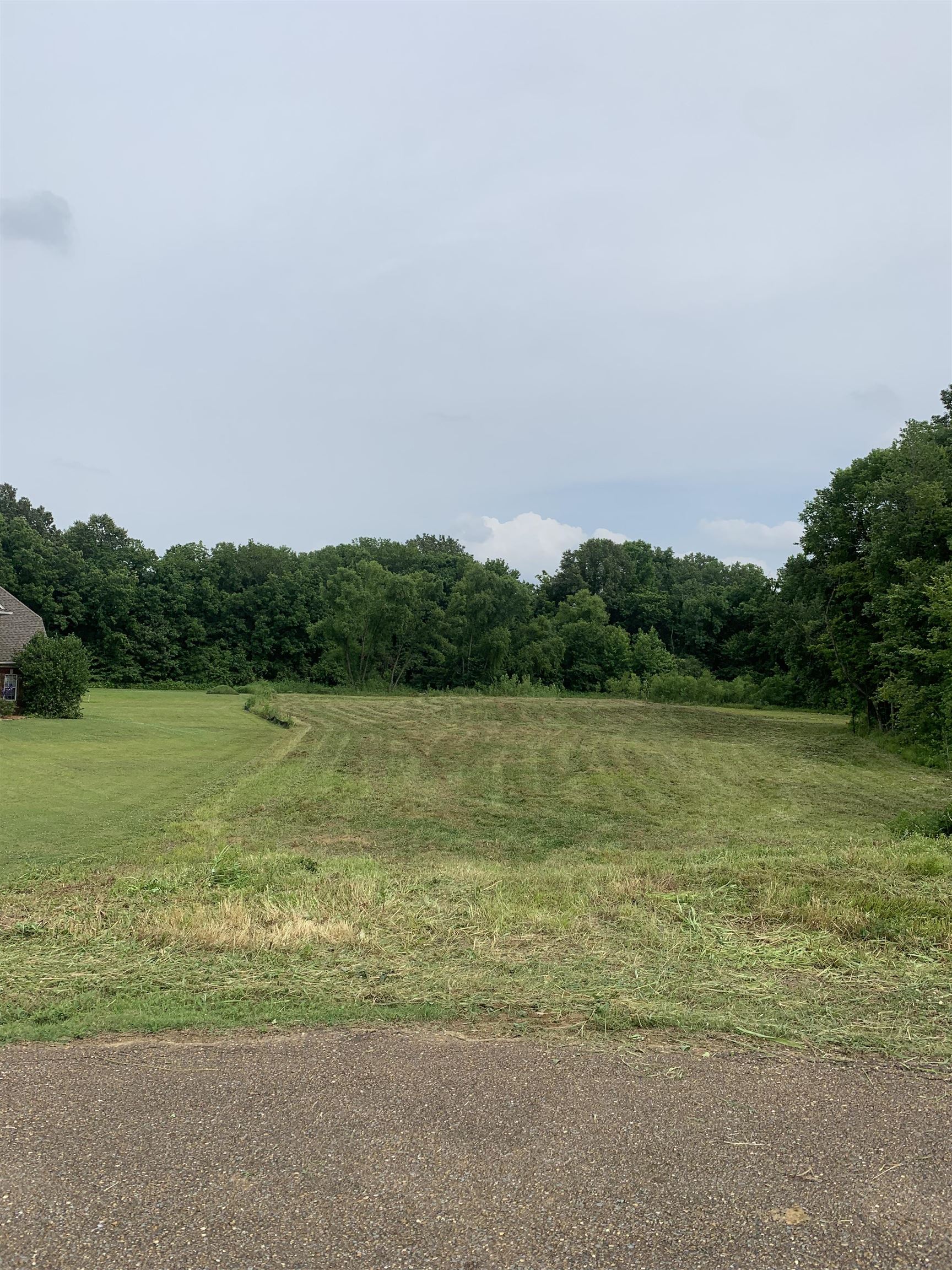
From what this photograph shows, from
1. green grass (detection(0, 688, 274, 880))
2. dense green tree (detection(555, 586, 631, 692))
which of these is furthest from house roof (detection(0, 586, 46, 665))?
dense green tree (detection(555, 586, 631, 692))

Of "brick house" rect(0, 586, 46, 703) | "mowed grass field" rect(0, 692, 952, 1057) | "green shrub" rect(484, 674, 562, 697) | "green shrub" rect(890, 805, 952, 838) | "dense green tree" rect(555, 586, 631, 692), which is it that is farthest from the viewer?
"dense green tree" rect(555, 586, 631, 692)

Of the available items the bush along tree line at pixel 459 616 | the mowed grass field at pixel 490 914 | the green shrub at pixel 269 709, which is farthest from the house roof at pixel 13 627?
the bush along tree line at pixel 459 616

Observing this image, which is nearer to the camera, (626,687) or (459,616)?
(626,687)

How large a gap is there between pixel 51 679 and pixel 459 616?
38785mm

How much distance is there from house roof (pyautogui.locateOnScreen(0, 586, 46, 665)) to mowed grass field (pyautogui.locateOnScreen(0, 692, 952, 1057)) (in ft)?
64.8

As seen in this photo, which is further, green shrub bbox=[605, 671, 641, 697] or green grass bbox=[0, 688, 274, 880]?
green shrub bbox=[605, 671, 641, 697]

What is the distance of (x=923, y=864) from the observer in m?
8.12

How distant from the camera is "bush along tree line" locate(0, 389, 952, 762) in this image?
36750 mm

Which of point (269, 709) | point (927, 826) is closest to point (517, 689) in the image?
point (269, 709)

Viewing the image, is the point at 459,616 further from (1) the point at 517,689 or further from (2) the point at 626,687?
(2) the point at 626,687

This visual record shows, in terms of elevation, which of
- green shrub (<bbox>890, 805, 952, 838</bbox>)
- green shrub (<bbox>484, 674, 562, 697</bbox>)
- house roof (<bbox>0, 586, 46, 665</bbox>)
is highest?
house roof (<bbox>0, 586, 46, 665</bbox>)

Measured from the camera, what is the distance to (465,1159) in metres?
3.21

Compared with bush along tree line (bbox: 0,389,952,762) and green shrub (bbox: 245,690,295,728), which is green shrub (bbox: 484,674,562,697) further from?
green shrub (bbox: 245,690,295,728)

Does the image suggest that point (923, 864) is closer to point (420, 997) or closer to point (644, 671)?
point (420, 997)
